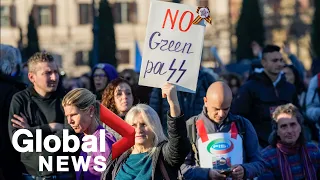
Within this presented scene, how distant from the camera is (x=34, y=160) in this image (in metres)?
8.22

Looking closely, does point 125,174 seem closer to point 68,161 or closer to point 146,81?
point 146,81

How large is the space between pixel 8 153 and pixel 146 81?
7.21 ft

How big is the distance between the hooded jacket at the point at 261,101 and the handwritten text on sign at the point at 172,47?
303 centimetres

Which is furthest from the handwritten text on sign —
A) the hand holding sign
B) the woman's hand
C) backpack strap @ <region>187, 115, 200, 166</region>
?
backpack strap @ <region>187, 115, 200, 166</region>

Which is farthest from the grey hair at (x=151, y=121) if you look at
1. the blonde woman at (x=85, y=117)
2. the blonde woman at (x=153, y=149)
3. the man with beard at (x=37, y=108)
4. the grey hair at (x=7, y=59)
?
the grey hair at (x=7, y=59)

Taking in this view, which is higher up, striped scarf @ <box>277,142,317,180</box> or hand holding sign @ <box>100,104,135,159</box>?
hand holding sign @ <box>100,104,135,159</box>

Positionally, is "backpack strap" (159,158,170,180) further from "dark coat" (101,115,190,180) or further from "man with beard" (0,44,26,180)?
"man with beard" (0,44,26,180)

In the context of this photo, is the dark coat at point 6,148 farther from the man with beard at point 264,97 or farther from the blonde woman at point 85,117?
the man with beard at point 264,97

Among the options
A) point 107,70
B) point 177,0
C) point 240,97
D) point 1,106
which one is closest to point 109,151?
point 1,106

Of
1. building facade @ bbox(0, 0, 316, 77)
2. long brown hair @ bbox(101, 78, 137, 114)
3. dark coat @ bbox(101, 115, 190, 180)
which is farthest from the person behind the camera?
building facade @ bbox(0, 0, 316, 77)

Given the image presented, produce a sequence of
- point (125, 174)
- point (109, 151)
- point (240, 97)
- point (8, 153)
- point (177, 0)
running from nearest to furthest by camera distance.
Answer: point (125, 174), point (109, 151), point (8, 153), point (240, 97), point (177, 0)

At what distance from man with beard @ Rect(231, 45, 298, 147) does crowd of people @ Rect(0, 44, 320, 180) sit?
11 mm

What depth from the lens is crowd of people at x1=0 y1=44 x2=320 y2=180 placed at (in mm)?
6637

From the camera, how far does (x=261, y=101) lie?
1009cm
